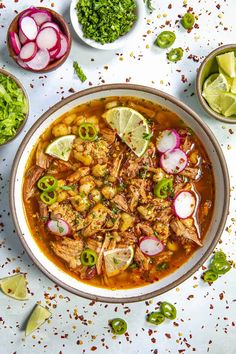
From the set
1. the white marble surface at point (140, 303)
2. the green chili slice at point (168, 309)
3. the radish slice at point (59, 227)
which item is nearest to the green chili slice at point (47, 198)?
the radish slice at point (59, 227)

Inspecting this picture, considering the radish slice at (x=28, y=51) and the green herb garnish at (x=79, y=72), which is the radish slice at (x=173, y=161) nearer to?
the green herb garnish at (x=79, y=72)

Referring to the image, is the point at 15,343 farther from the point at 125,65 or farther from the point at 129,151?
the point at 125,65

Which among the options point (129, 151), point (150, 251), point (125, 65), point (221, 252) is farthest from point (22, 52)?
point (221, 252)

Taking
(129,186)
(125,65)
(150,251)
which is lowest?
(150,251)

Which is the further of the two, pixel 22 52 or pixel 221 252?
pixel 221 252

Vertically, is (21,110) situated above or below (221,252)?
above

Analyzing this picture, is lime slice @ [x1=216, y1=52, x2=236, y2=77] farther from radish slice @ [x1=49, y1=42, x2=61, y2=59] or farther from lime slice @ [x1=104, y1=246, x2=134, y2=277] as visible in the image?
lime slice @ [x1=104, y1=246, x2=134, y2=277]

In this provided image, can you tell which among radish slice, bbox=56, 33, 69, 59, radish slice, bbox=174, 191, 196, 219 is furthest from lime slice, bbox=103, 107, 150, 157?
radish slice, bbox=56, 33, 69, 59
